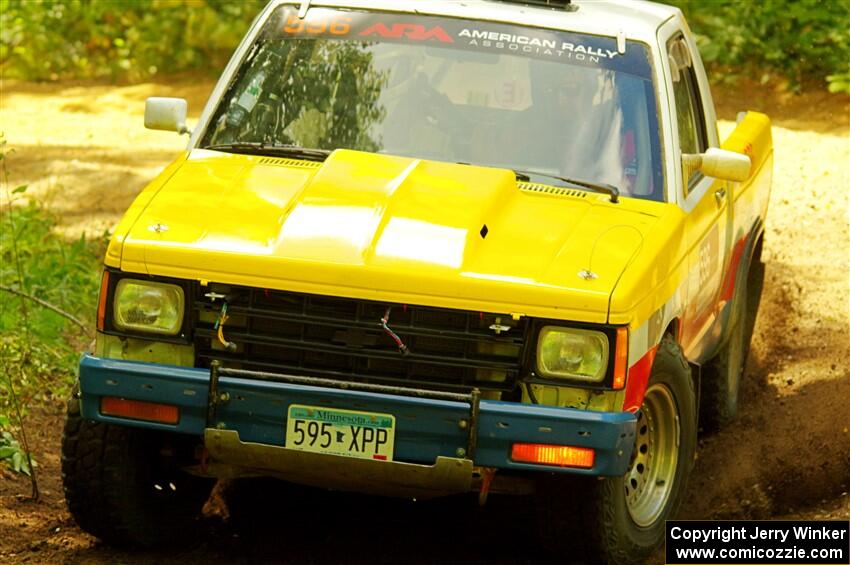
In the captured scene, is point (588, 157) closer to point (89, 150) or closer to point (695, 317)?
point (695, 317)

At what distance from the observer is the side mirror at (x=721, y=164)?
19.2ft

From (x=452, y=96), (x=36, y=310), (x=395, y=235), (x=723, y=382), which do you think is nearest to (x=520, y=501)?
(x=723, y=382)

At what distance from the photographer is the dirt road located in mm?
5711

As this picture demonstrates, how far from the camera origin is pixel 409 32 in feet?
19.9

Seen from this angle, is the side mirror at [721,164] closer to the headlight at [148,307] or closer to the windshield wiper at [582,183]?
the windshield wiper at [582,183]

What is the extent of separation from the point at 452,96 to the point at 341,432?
5.67 ft

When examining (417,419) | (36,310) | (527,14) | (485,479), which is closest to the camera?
(417,419)

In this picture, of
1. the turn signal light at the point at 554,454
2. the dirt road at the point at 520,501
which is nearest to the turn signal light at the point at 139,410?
the dirt road at the point at 520,501

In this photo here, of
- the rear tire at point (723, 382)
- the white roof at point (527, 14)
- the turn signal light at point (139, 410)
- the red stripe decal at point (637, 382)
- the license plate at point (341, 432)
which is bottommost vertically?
the rear tire at point (723, 382)

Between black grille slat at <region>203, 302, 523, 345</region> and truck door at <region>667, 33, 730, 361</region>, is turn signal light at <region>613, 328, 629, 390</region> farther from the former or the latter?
truck door at <region>667, 33, 730, 361</region>

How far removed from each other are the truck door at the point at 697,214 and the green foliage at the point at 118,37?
31.3ft

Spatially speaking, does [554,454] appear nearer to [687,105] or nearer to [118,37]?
[687,105]

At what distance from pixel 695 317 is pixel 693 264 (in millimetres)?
357

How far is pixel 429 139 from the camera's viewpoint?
19.0 ft
